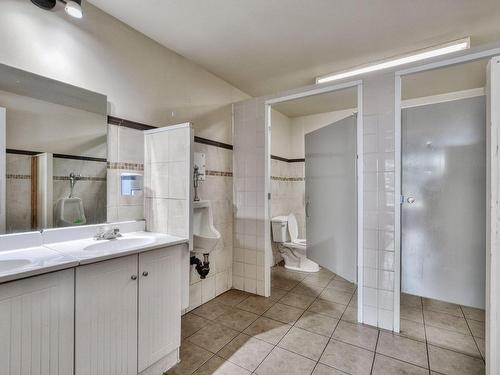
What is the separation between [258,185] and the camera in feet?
8.98

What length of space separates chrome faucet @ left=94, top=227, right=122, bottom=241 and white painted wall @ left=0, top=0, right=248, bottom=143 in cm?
88

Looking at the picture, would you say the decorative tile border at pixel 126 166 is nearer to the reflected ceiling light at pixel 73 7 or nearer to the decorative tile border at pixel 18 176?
the decorative tile border at pixel 18 176

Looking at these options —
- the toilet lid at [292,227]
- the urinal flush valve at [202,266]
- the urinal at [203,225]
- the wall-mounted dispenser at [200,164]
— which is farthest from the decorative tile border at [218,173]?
the toilet lid at [292,227]

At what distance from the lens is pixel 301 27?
6.51 ft

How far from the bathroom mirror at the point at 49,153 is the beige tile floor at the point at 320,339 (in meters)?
1.29

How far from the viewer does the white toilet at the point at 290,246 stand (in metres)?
3.46

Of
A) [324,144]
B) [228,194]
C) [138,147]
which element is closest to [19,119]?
[138,147]

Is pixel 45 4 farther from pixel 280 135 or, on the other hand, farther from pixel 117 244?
pixel 280 135

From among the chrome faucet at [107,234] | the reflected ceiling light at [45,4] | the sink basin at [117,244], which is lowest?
the sink basin at [117,244]

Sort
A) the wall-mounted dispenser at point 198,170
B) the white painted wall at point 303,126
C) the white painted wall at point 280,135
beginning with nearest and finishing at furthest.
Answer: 1. the wall-mounted dispenser at point 198,170
2. the white painted wall at point 280,135
3. the white painted wall at point 303,126

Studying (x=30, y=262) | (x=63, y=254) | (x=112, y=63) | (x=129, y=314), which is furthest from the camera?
(x=112, y=63)

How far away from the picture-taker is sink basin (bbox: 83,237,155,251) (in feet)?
5.03

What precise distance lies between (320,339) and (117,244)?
1710mm

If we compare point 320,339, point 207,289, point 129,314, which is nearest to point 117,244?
point 129,314
